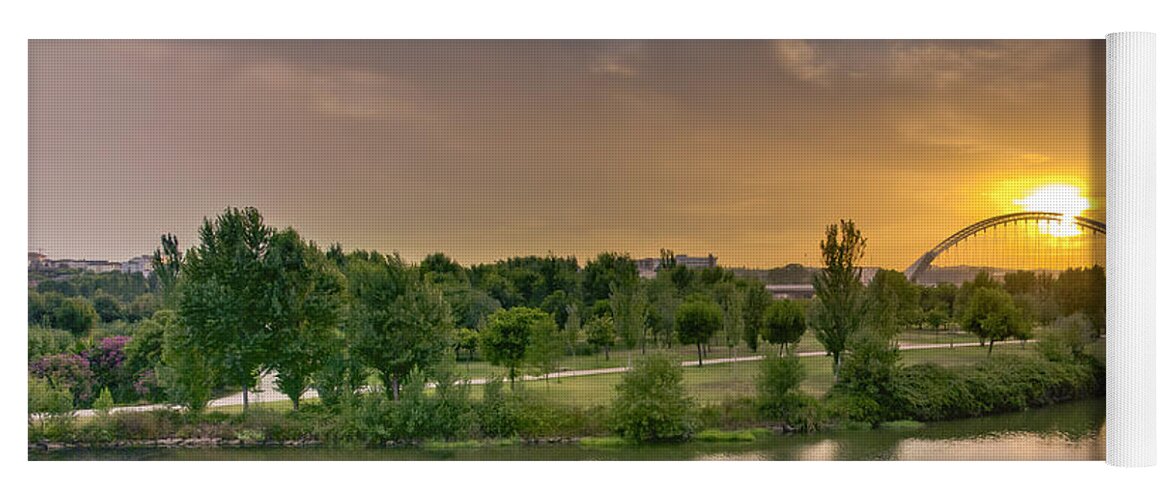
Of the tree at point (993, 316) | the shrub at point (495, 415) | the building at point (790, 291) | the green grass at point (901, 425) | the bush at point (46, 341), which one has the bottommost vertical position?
the green grass at point (901, 425)

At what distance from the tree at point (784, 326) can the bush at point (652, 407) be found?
4.63 ft

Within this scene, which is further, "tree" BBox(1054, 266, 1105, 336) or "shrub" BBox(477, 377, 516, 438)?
"shrub" BBox(477, 377, 516, 438)

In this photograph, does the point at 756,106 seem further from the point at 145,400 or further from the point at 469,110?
the point at 145,400

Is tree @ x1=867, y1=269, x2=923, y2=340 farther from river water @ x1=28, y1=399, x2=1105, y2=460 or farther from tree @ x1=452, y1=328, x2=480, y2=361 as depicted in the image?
tree @ x1=452, y1=328, x2=480, y2=361

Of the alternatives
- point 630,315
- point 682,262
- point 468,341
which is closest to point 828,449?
point 682,262

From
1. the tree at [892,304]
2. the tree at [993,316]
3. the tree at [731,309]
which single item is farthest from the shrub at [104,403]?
the tree at [993,316]

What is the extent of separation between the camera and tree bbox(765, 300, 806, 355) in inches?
440

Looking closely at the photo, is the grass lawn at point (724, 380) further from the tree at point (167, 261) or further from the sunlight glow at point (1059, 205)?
the tree at point (167, 261)

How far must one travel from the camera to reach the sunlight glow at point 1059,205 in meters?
9.86

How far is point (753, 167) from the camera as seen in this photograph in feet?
34.0

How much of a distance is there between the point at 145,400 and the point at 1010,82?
408 inches

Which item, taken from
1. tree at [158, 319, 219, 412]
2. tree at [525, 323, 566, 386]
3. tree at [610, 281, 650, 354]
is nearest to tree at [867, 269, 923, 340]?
tree at [610, 281, 650, 354]

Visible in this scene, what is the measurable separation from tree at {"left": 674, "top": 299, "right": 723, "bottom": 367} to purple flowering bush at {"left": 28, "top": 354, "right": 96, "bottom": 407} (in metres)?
6.88
